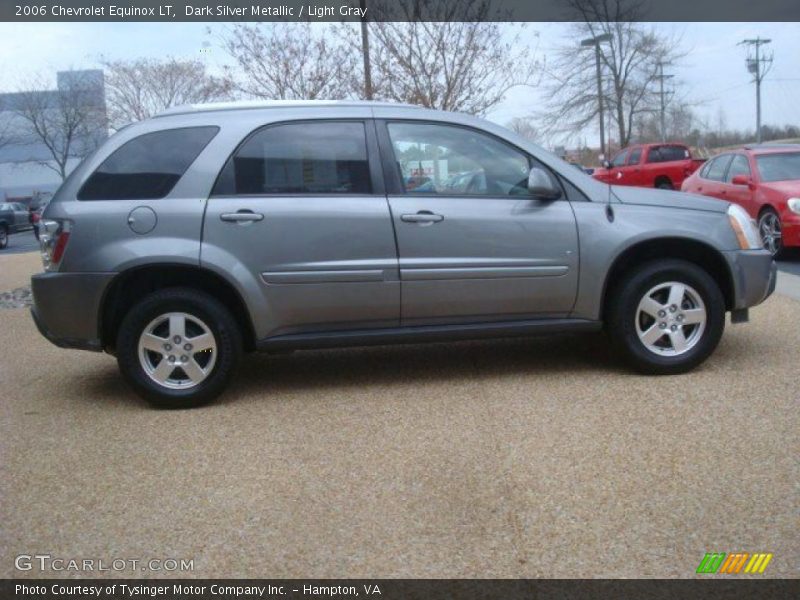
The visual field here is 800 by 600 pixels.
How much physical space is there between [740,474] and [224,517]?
223 cm

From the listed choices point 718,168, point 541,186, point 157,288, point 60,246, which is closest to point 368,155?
point 541,186

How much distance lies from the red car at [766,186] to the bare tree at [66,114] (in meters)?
20.8

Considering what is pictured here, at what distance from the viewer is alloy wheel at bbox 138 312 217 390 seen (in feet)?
15.9

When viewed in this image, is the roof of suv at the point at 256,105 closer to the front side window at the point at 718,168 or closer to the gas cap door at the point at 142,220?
the gas cap door at the point at 142,220

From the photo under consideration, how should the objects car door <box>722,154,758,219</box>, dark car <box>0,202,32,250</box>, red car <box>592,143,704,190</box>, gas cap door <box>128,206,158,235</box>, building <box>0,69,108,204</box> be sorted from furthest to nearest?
building <box>0,69,108,204</box>
dark car <box>0,202,32,250</box>
red car <box>592,143,704,190</box>
car door <box>722,154,758,219</box>
gas cap door <box>128,206,158,235</box>

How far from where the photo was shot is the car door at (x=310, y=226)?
4.84 metres

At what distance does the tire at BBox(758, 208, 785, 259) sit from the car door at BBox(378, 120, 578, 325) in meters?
6.25

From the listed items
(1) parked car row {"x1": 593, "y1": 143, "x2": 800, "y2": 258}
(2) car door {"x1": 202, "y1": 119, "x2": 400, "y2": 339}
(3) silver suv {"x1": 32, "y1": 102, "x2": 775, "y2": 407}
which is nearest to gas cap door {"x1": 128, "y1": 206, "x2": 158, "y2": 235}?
(3) silver suv {"x1": 32, "y1": 102, "x2": 775, "y2": 407}

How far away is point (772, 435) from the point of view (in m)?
4.07

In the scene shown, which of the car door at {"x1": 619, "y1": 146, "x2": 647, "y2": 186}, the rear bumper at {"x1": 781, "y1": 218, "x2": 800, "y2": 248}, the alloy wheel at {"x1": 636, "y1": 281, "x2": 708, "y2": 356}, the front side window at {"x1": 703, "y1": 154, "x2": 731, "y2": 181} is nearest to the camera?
the alloy wheel at {"x1": 636, "y1": 281, "x2": 708, "y2": 356}

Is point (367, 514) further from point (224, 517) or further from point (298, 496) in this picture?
point (224, 517)

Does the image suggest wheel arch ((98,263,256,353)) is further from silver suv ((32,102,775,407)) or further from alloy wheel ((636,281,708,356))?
alloy wheel ((636,281,708,356))

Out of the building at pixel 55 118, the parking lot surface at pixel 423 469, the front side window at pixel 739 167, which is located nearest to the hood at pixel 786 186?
the front side window at pixel 739 167
